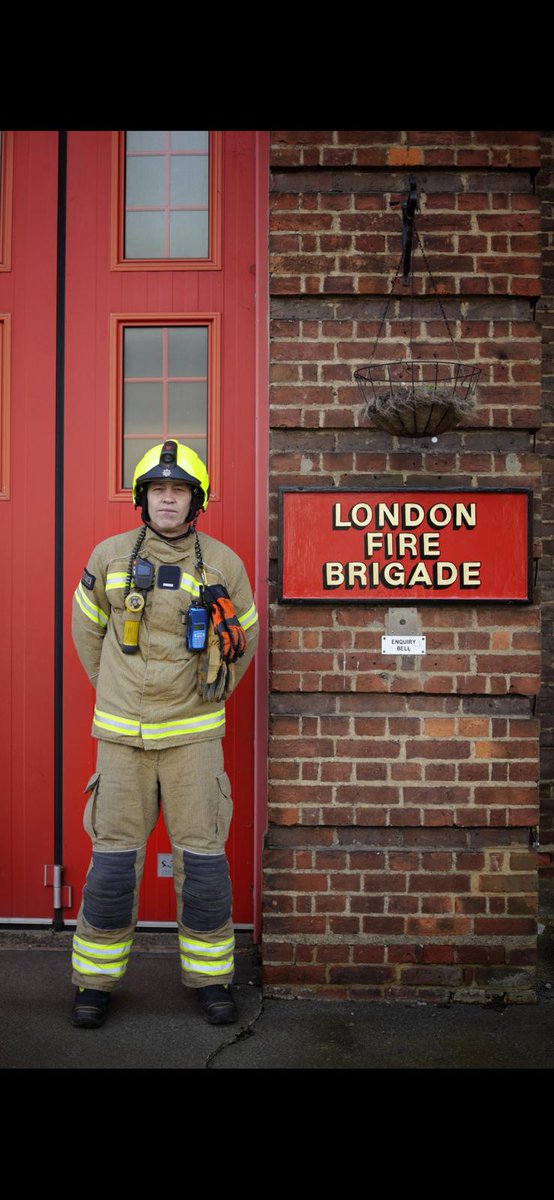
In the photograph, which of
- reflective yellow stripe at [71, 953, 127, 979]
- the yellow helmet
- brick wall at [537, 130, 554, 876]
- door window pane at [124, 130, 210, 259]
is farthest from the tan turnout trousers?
door window pane at [124, 130, 210, 259]

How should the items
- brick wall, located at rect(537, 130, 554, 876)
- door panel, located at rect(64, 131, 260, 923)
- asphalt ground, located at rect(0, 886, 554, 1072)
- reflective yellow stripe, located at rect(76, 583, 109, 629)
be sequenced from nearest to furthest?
1. asphalt ground, located at rect(0, 886, 554, 1072)
2. reflective yellow stripe, located at rect(76, 583, 109, 629)
3. door panel, located at rect(64, 131, 260, 923)
4. brick wall, located at rect(537, 130, 554, 876)

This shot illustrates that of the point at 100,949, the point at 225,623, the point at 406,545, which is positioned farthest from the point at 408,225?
the point at 100,949

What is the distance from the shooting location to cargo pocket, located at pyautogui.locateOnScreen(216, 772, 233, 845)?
152 inches

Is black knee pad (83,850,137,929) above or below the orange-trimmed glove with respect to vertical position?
below

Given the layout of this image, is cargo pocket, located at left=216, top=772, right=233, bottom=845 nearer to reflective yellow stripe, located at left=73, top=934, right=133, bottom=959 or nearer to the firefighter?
the firefighter

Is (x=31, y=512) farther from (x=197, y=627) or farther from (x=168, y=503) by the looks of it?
(x=197, y=627)

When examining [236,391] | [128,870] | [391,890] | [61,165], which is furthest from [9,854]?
[61,165]

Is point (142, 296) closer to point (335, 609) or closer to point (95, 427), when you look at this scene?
point (95, 427)

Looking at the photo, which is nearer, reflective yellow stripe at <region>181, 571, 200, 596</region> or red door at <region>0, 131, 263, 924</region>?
reflective yellow stripe at <region>181, 571, 200, 596</region>

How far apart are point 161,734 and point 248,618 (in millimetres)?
575

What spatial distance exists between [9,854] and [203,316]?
105 inches

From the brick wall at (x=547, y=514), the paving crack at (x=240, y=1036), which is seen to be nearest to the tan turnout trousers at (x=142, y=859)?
the paving crack at (x=240, y=1036)

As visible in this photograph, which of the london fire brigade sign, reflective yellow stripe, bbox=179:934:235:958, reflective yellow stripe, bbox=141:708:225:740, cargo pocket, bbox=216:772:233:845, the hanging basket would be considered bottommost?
reflective yellow stripe, bbox=179:934:235:958

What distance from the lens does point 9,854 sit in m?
4.63
